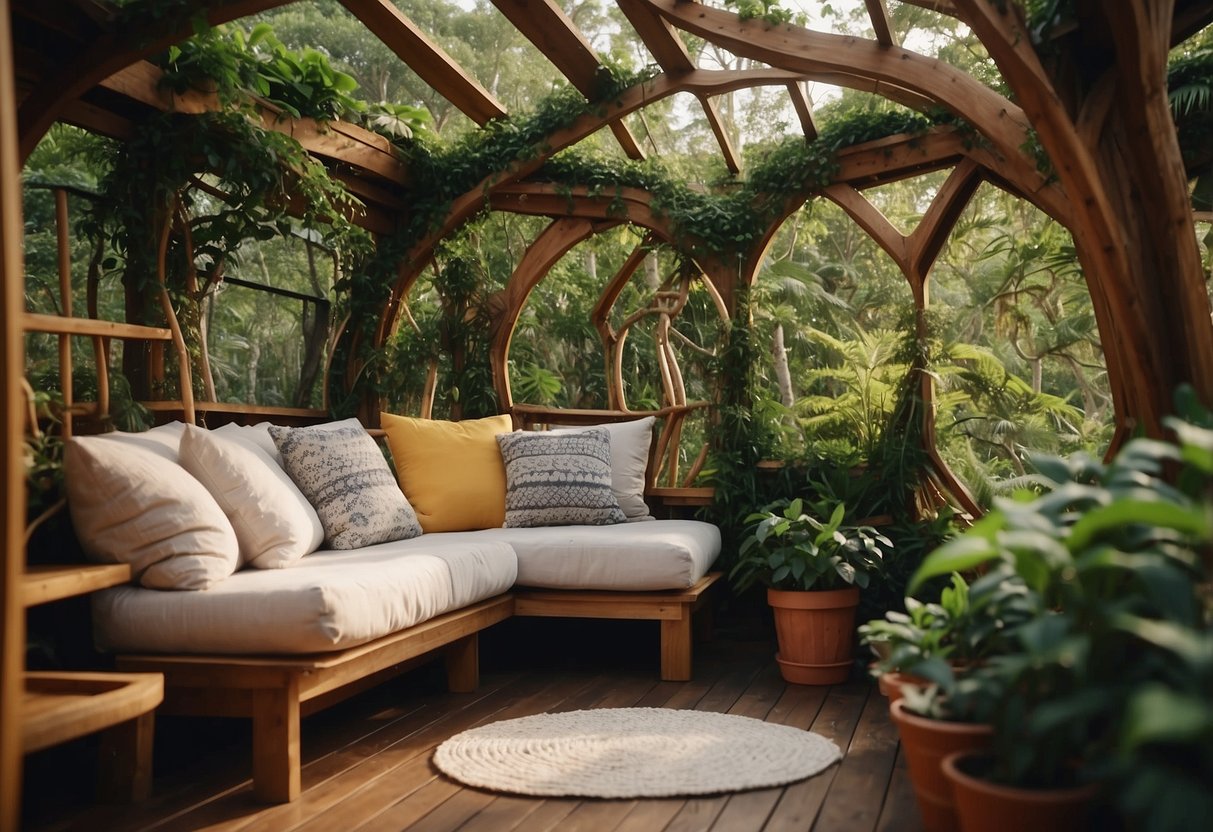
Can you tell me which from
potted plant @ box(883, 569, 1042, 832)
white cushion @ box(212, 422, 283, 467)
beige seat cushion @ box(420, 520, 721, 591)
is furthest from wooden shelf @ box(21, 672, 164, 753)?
beige seat cushion @ box(420, 520, 721, 591)

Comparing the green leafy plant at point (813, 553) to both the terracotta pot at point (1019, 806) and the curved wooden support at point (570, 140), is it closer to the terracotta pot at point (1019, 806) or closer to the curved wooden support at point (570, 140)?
the curved wooden support at point (570, 140)

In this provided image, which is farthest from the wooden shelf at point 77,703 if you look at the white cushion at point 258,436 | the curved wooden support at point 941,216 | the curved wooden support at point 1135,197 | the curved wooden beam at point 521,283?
the curved wooden support at point 941,216

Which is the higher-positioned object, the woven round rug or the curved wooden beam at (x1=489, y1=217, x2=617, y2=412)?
the curved wooden beam at (x1=489, y1=217, x2=617, y2=412)

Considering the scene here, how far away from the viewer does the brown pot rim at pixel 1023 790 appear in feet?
4.50

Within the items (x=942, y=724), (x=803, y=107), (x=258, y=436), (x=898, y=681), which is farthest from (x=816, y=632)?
(x=803, y=107)

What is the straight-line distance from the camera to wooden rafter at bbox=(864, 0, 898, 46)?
3.49 meters

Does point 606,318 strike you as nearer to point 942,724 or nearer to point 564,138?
point 564,138

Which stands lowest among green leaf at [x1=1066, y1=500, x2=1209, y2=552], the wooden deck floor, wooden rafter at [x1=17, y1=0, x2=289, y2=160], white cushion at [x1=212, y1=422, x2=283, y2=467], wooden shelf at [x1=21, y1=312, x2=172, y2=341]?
the wooden deck floor

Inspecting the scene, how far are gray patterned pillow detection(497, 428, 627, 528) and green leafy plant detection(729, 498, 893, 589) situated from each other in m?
0.77

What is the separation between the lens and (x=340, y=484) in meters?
3.53

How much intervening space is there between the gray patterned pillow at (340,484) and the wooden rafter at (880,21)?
7.84 ft

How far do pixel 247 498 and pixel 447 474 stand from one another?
4.52 ft

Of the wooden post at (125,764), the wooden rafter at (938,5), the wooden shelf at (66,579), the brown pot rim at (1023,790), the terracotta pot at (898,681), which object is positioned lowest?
the wooden post at (125,764)

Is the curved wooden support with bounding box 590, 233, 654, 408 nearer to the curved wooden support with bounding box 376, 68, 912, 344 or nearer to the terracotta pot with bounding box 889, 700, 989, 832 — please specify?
the curved wooden support with bounding box 376, 68, 912, 344
